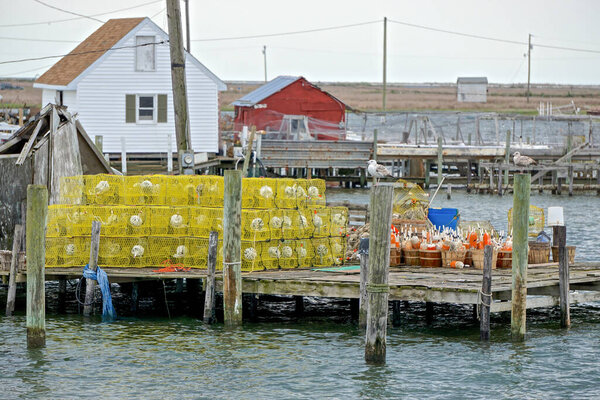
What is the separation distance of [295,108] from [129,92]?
18.8m

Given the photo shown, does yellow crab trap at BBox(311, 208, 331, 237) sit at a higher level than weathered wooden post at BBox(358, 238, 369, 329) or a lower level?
higher

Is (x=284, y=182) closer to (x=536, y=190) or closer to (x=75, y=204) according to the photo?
(x=75, y=204)

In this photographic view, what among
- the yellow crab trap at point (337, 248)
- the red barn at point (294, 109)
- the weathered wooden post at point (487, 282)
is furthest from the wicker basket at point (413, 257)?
the red barn at point (294, 109)

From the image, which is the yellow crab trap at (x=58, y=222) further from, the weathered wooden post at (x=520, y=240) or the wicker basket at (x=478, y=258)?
the weathered wooden post at (x=520, y=240)

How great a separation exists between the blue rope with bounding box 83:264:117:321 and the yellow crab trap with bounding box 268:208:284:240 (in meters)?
3.19

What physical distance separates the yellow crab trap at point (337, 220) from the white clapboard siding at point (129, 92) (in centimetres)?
2340

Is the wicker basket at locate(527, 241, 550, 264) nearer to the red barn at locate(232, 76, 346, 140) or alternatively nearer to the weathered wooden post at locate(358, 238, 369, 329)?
the weathered wooden post at locate(358, 238, 369, 329)

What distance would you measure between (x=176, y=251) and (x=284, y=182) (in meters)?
2.45

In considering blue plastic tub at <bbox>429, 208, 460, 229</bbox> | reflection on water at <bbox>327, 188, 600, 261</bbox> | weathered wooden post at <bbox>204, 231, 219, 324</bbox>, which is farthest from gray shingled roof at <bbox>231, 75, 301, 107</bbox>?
weathered wooden post at <bbox>204, 231, 219, 324</bbox>

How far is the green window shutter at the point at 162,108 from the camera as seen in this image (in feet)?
136

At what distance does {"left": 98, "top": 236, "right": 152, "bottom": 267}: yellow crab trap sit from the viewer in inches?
711

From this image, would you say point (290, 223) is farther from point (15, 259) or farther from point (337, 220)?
point (15, 259)

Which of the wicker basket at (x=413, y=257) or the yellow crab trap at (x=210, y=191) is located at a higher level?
the yellow crab trap at (x=210, y=191)

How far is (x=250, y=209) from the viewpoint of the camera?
17.8 m
